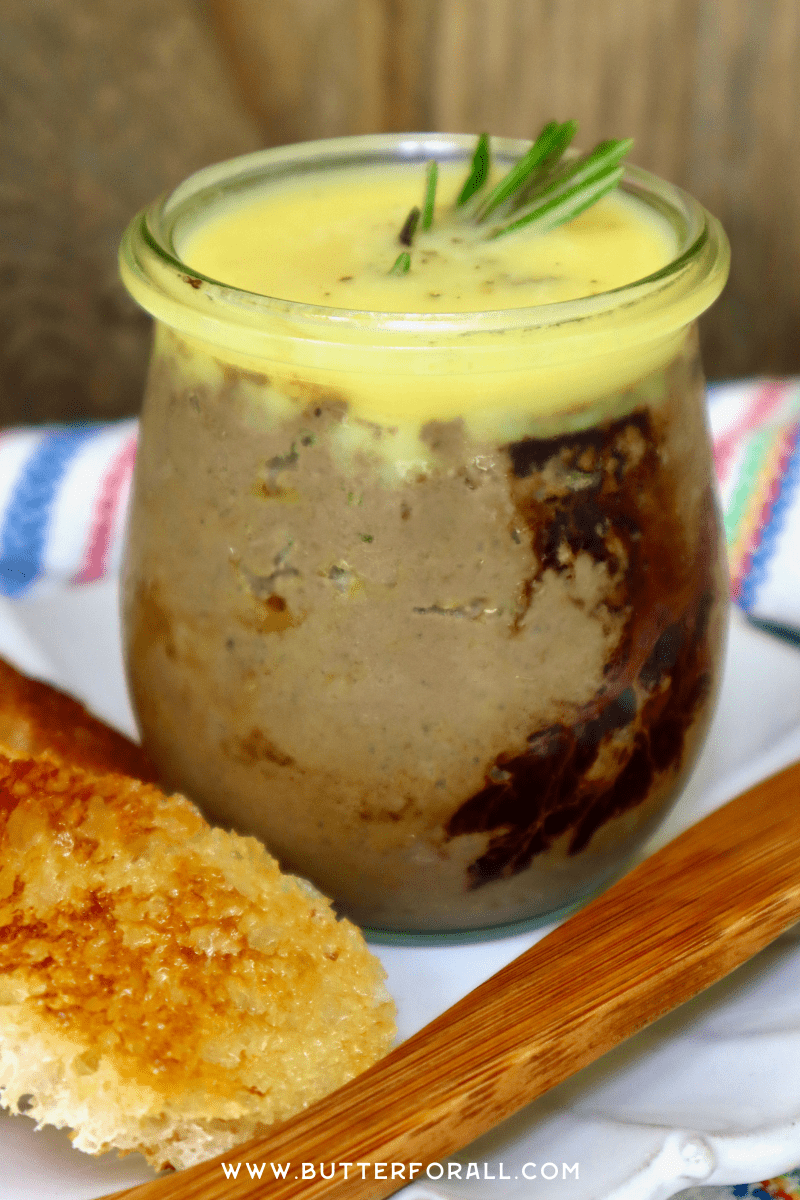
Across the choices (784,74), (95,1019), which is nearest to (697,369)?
(95,1019)

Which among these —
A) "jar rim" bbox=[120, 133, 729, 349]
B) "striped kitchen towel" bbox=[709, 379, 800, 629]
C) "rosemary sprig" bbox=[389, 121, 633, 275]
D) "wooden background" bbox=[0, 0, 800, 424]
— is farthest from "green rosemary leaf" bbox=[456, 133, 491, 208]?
"wooden background" bbox=[0, 0, 800, 424]

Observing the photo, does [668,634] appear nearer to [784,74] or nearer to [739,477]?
[739,477]

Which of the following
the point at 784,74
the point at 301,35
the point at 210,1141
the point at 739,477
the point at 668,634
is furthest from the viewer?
the point at 301,35

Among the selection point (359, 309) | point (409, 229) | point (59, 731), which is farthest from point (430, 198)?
point (59, 731)

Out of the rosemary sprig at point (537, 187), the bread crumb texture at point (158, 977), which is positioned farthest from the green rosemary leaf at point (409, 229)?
the bread crumb texture at point (158, 977)

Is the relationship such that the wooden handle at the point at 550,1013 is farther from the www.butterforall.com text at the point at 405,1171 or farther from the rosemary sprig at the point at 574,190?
the rosemary sprig at the point at 574,190

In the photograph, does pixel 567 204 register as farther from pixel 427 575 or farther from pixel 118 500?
pixel 118 500

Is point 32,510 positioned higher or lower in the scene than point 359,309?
lower
